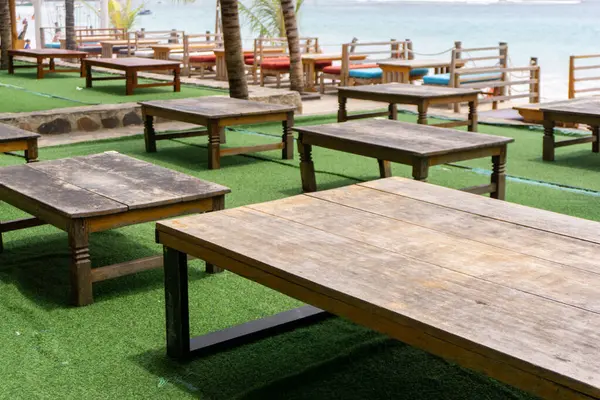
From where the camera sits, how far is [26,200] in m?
3.54

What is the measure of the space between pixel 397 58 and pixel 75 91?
5417 mm

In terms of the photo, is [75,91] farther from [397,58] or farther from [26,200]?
[26,200]

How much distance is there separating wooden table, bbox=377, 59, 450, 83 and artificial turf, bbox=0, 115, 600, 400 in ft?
24.6

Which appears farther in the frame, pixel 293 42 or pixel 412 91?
pixel 293 42

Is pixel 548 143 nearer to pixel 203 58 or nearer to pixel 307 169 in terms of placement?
pixel 307 169

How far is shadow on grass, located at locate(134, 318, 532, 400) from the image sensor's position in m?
2.66

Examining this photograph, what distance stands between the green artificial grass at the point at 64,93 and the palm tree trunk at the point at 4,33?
3.81 feet

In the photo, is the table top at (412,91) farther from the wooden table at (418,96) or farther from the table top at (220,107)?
the table top at (220,107)

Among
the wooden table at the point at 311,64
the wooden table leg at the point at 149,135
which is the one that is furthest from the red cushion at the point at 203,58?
the wooden table leg at the point at 149,135

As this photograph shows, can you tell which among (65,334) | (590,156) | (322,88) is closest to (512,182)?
(590,156)

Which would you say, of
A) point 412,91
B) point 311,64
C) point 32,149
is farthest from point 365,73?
point 32,149

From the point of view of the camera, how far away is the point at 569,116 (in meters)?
6.22

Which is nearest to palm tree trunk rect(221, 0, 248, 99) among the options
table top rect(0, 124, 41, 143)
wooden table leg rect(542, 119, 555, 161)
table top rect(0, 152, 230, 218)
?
wooden table leg rect(542, 119, 555, 161)

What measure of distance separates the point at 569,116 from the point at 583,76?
35.2 metres
